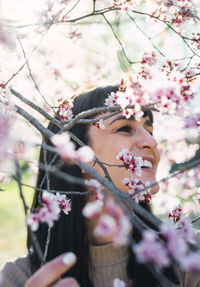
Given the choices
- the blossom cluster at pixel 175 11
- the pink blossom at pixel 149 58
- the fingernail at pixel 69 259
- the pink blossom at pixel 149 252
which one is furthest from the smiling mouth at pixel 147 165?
the pink blossom at pixel 149 252

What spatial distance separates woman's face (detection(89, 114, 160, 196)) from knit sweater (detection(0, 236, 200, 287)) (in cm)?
34

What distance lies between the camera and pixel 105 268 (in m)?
1.59

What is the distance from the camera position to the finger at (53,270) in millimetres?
836

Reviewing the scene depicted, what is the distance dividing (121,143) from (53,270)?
80 centimetres

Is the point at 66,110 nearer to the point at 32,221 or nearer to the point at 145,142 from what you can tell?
the point at 145,142

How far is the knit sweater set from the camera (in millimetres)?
1482

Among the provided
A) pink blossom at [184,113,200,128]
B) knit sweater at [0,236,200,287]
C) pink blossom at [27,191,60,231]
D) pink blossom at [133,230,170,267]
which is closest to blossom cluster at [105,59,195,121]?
pink blossom at [184,113,200,128]

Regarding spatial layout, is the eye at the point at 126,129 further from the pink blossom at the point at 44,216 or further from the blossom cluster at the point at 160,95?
the pink blossom at the point at 44,216

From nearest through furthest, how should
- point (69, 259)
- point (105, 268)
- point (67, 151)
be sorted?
point (67, 151) → point (69, 259) → point (105, 268)

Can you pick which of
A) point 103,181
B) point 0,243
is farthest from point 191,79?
point 0,243

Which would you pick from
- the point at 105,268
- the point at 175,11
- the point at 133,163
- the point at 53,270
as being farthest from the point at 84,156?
the point at 175,11

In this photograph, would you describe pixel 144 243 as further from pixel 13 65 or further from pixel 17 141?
pixel 13 65

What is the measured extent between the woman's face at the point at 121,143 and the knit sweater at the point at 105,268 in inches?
13.5

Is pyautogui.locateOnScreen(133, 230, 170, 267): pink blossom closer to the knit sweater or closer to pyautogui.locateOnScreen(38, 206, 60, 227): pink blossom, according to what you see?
pyautogui.locateOnScreen(38, 206, 60, 227): pink blossom
